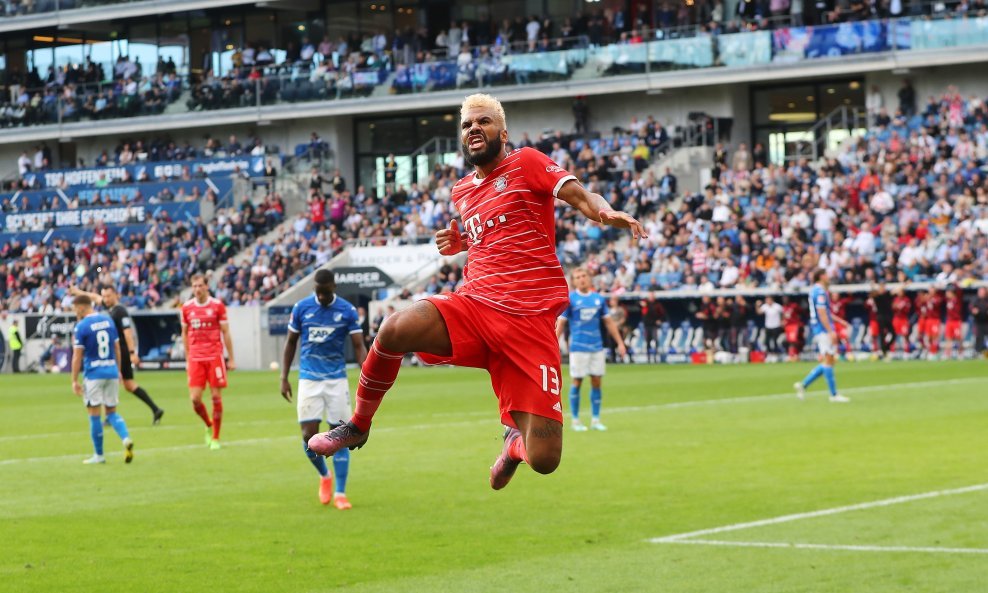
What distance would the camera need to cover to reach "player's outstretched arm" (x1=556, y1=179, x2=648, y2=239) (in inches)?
290

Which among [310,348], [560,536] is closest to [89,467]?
[310,348]

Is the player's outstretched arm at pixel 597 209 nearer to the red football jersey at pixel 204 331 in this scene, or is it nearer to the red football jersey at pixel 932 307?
the red football jersey at pixel 204 331

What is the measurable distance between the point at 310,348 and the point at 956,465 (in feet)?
24.8

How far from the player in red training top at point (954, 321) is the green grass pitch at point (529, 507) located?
12.6 meters

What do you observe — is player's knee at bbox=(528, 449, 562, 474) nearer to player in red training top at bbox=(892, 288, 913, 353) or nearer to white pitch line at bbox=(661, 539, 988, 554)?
white pitch line at bbox=(661, 539, 988, 554)

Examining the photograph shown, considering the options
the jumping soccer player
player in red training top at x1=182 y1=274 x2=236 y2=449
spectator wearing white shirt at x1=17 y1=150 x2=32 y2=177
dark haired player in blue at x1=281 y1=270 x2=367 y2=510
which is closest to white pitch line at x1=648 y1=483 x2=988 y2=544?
dark haired player in blue at x1=281 y1=270 x2=367 y2=510

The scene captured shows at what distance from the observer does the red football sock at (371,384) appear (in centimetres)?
869

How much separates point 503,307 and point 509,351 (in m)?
0.25

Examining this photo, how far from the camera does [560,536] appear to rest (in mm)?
13508

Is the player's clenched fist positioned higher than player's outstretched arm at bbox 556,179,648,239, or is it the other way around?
player's outstretched arm at bbox 556,179,648,239

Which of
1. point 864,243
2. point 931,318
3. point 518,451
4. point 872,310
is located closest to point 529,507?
point 518,451

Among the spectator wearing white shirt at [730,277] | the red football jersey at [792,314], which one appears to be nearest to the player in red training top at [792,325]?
the red football jersey at [792,314]

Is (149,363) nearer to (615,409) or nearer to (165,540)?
(615,409)

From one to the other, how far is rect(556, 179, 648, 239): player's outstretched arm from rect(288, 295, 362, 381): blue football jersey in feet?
25.6
